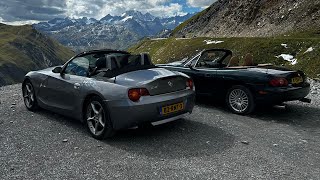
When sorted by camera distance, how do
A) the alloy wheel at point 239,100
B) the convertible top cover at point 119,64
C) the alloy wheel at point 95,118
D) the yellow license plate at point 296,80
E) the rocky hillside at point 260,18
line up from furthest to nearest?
the rocky hillside at point 260,18 → the alloy wheel at point 239,100 → the yellow license plate at point 296,80 → the convertible top cover at point 119,64 → the alloy wheel at point 95,118

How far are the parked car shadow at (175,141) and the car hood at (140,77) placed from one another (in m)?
1.28

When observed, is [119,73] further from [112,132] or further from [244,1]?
[244,1]

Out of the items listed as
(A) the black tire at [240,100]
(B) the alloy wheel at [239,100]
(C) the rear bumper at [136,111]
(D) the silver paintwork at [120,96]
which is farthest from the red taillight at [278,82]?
(C) the rear bumper at [136,111]

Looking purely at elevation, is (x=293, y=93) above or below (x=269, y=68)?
below

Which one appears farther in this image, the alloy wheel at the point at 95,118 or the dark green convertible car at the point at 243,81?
the dark green convertible car at the point at 243,81

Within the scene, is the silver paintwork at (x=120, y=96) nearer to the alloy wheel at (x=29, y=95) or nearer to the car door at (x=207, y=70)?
the alloy wheel at (x=29, y=95)

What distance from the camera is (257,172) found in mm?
4883

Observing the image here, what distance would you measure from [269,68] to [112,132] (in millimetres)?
4937

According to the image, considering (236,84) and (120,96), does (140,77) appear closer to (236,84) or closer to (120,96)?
(120,96)

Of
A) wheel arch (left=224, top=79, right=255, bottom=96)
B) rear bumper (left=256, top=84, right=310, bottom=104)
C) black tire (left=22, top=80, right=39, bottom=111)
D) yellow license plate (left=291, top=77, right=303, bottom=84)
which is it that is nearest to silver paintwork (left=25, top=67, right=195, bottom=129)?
black tire (left=22, top=80, right=39, bottom=111)

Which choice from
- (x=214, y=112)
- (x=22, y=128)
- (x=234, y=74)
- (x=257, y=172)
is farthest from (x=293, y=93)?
(x=22, y=128)

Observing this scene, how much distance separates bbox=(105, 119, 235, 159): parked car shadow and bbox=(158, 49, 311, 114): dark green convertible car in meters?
1.77

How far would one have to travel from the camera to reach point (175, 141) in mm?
6473

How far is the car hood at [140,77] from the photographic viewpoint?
634 centimetres
